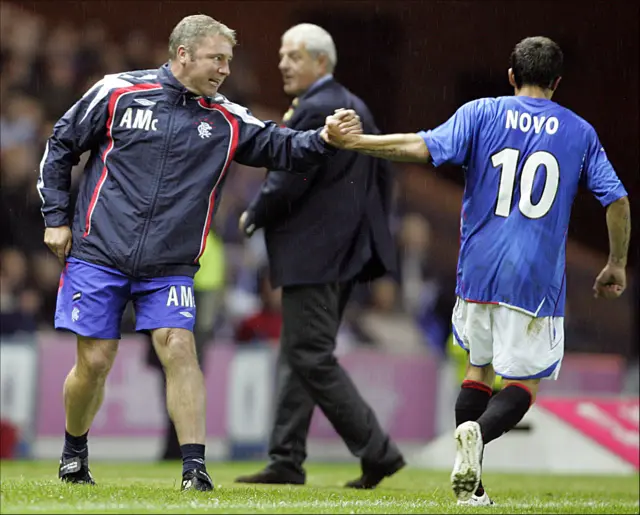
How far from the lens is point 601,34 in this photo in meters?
15.3

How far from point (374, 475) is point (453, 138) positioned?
261cm

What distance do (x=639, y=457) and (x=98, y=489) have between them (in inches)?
221

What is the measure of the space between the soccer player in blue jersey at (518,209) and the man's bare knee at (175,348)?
4.23 ft

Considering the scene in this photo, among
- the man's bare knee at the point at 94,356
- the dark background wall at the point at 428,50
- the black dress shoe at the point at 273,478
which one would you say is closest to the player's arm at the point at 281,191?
the black dress shoe at the point at 273,478

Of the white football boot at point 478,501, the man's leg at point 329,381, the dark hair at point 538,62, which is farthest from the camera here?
the man's leg at point 329,381

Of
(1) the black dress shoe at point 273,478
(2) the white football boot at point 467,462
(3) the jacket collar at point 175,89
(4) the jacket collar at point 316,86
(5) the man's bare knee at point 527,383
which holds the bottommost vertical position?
(1) the black dress shoe at point 273,478

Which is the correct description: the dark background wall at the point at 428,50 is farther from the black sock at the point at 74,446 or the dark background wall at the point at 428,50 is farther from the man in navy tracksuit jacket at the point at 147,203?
the black sock at the point at 74,446

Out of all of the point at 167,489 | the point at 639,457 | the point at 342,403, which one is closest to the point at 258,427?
the point at 639,457

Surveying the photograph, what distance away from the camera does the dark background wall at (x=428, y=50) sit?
625 inches

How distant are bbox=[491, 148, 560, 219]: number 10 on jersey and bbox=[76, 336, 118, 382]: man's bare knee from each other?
6.67 ft

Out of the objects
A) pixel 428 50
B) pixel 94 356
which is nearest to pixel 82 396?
pixel 94 356

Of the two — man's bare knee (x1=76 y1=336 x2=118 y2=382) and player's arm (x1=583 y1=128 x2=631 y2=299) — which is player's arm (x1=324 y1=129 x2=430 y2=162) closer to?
player's arm (x1=583 y1=128 x2=631 y2=299)

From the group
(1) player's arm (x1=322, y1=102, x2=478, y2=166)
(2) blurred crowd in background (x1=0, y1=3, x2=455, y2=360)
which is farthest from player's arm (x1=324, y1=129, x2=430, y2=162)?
(2) blurred crowd in background (x1=0, y1=3, x2=455, y2=360)

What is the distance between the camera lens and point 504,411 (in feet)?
19.1
